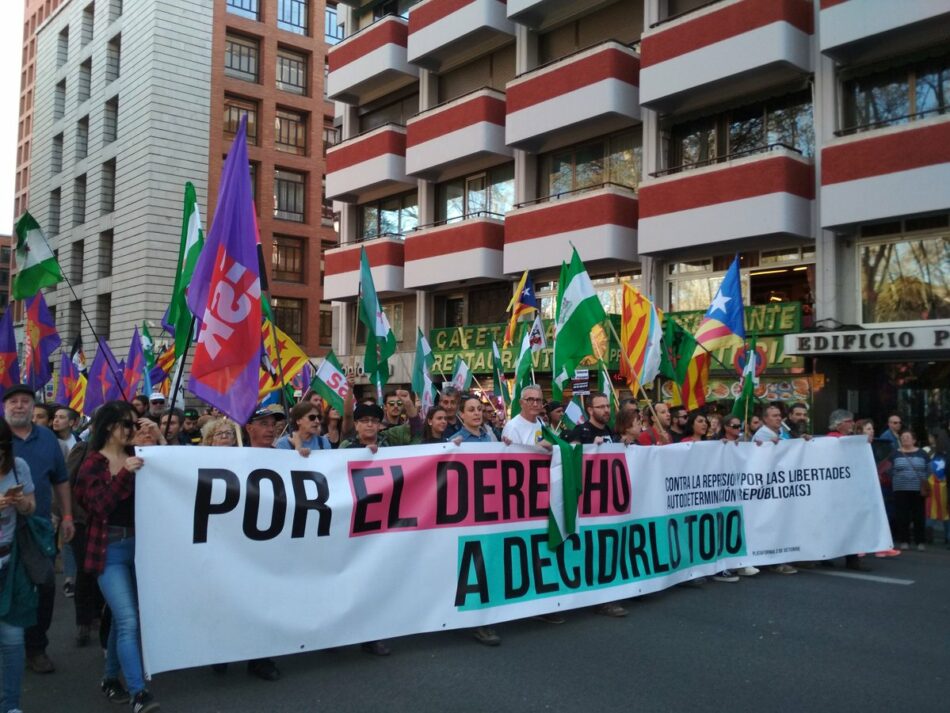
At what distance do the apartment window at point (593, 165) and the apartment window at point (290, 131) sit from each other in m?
20.2

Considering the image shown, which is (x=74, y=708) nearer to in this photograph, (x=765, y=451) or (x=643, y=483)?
(x=643, y=483)

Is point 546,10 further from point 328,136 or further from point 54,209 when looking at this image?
point 54,209

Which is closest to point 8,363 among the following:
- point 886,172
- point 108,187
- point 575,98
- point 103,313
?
point 575,98

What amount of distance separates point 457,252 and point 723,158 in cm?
750

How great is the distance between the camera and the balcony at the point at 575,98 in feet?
64.0

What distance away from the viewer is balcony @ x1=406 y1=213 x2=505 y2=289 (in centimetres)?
2266

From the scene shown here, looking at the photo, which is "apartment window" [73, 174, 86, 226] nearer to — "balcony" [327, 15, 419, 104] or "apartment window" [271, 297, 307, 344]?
"apartment window" [271, 297, 307, 344]

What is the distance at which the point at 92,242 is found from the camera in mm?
39938

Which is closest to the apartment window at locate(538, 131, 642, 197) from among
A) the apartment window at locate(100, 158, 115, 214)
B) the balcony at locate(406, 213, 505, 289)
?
the balcony at locate(406, 213, 505, 289)

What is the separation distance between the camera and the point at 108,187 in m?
40.1

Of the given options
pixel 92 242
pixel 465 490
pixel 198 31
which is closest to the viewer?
pixel 465 490

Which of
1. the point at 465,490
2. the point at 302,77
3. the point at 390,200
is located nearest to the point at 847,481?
the point at 465,490

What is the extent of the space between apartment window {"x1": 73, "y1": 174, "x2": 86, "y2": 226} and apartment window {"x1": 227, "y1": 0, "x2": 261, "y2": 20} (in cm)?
1157

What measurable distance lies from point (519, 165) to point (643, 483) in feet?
52.3
